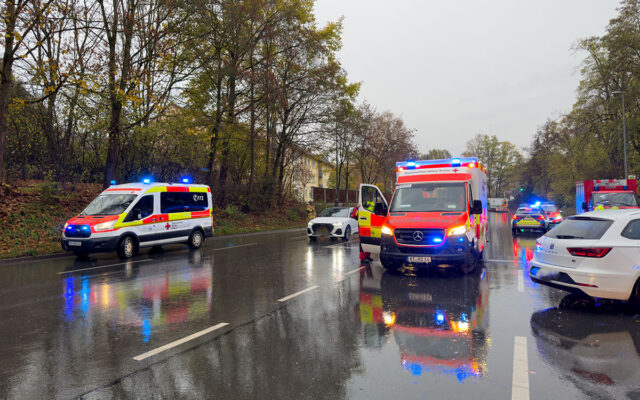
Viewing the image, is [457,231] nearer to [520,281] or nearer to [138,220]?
[520,281]

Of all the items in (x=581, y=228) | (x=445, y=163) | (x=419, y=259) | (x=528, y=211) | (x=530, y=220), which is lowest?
(x=419, y=259)

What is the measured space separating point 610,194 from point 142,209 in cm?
2038

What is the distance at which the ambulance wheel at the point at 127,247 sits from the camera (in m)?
12.0

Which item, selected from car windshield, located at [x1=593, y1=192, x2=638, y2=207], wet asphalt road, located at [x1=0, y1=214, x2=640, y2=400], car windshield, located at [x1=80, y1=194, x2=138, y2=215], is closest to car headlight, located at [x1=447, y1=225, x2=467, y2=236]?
wet asphalt road, located at [x1=0, y1=214, x2=640, y2=400]

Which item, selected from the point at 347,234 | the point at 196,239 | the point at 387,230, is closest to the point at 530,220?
the point at 347,234

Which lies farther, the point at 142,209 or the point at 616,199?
the point at 616,199

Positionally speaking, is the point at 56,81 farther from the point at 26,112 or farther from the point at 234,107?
the point at 234,107

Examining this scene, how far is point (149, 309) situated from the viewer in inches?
246

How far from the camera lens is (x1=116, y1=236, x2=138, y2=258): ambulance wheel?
11961 mm

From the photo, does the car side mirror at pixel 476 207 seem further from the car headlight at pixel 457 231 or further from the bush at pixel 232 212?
the bush at pixel 232 212

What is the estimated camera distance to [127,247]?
1217cm

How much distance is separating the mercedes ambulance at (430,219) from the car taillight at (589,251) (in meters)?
2.57

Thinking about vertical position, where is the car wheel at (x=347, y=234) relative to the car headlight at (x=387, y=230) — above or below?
below

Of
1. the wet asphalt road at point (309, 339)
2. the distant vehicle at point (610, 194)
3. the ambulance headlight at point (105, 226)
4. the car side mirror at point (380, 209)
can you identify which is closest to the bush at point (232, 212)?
the ambulance headlight at point (105, 226)
